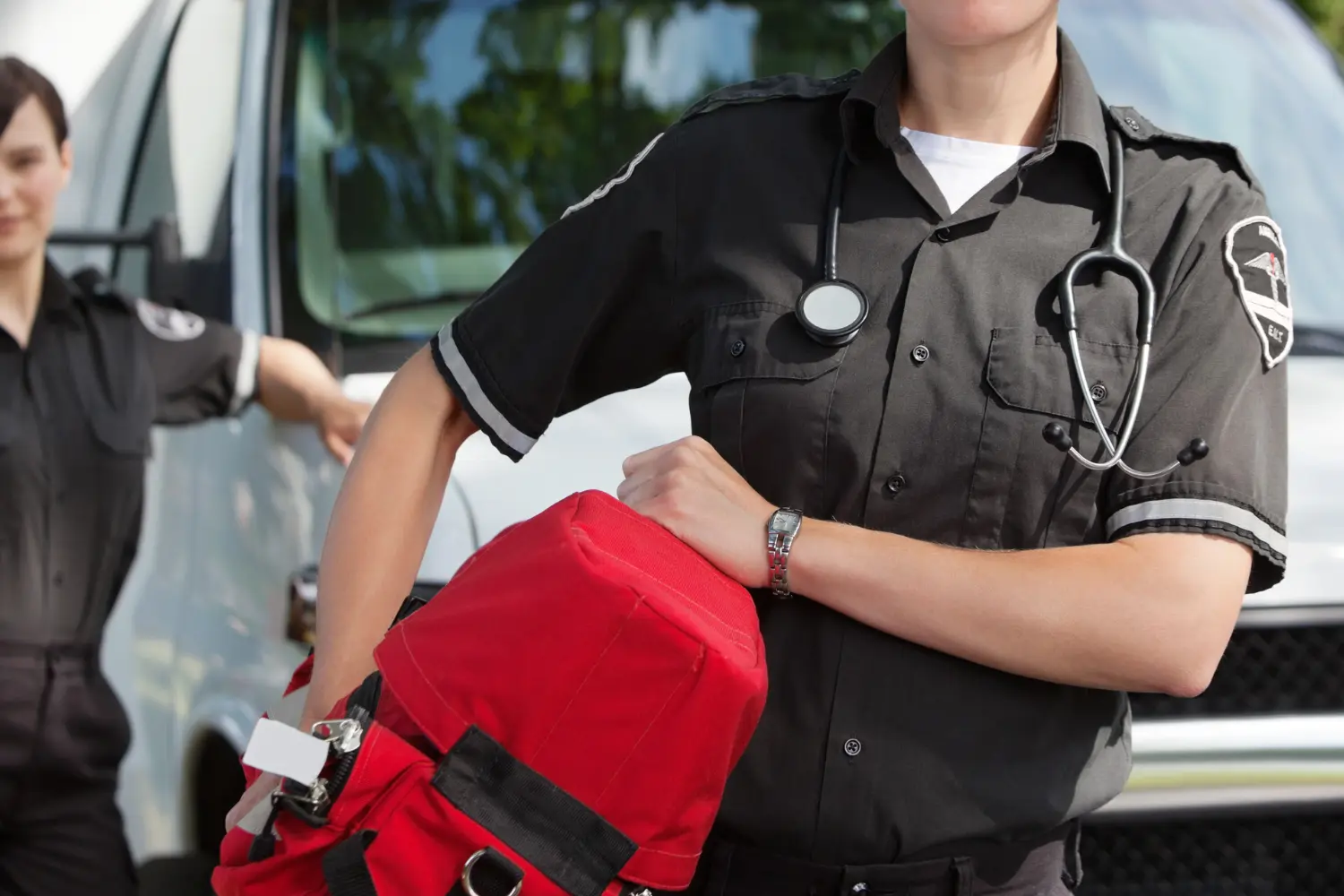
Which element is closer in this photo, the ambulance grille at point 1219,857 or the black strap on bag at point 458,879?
the black strap on bag at point 458,879

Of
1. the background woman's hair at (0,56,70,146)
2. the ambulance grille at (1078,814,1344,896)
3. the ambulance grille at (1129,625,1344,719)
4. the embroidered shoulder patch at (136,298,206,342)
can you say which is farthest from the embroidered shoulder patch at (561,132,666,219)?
the background woman's hair at (0,56,70,146)

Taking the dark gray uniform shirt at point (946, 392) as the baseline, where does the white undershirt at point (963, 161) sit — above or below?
above

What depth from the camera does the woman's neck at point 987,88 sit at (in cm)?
172

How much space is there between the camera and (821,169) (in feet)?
5.84

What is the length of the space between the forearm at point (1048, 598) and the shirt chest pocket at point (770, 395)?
88 mm

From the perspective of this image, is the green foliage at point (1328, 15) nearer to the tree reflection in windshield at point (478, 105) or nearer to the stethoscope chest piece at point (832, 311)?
the tree reflection in windshield at point (478, 105)

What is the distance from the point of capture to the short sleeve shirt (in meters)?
3.44

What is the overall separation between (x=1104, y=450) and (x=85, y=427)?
243 cm

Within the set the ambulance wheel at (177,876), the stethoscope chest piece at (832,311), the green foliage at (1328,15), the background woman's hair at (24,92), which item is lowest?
the ambulance wheel at (177,876)

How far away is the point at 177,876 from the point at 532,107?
67.0 inches

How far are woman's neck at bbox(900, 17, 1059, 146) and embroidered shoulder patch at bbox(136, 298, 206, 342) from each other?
6.80 ft

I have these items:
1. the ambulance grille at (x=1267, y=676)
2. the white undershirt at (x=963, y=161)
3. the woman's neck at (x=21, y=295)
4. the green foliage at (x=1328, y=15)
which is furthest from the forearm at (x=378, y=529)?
the green foliage at (x=1328, y=15)

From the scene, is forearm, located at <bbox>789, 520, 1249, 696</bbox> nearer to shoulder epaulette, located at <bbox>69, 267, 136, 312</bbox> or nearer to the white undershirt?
the white undershirt

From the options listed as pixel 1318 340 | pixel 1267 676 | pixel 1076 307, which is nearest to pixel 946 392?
pixel 1076 307
